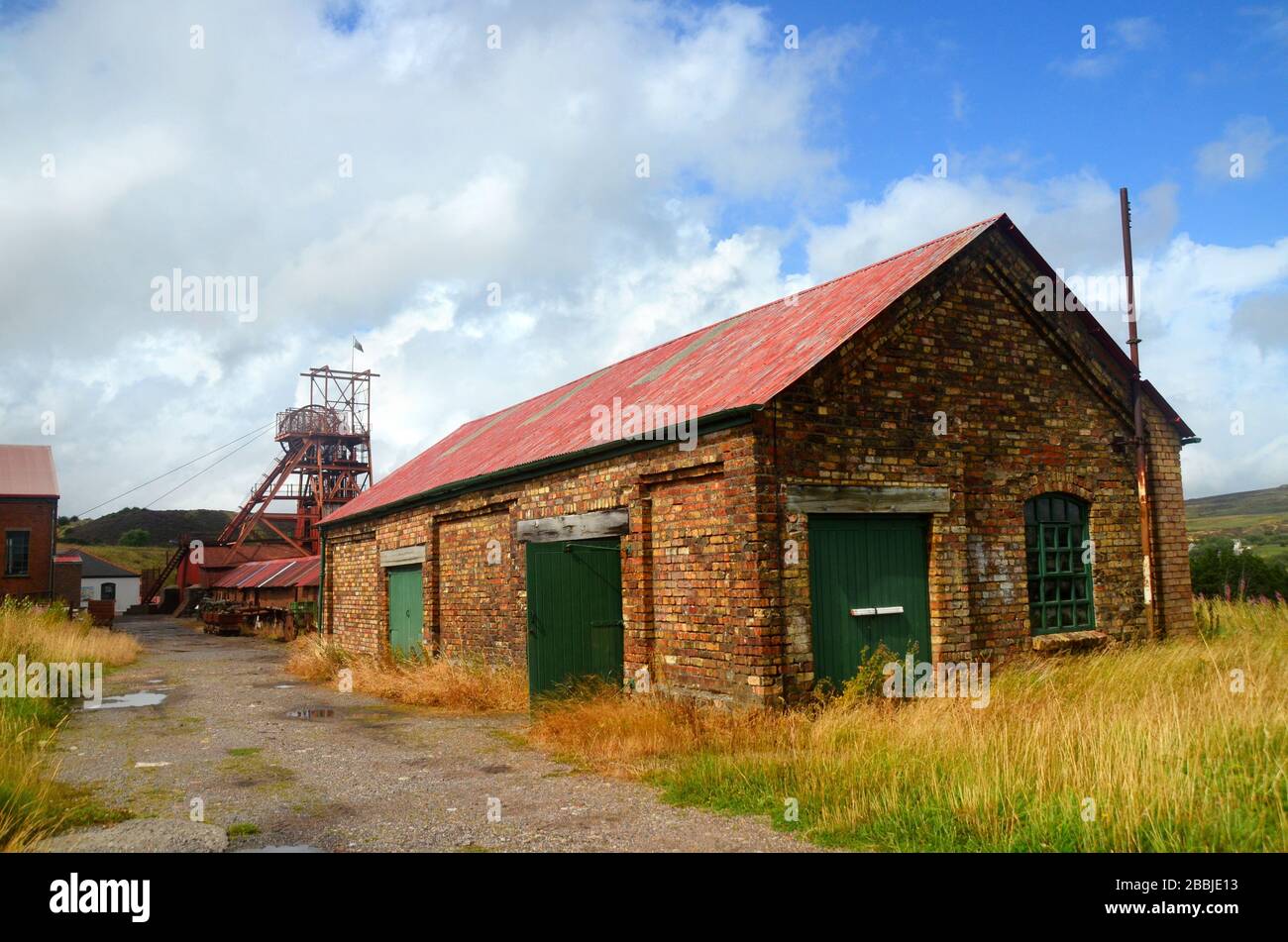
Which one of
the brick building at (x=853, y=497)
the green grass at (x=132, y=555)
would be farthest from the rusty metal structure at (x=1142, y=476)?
the green grass at (x=132, y=555)

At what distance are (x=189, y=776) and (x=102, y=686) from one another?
9007mm

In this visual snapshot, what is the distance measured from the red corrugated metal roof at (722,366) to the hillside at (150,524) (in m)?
86.5

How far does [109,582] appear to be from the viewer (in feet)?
181

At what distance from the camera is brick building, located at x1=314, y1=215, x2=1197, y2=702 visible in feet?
28.7

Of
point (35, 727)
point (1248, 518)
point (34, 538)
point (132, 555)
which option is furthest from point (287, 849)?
point (132, 555)

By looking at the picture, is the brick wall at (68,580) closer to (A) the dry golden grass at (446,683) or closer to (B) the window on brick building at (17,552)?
(B) the window on brick building at (17,552)

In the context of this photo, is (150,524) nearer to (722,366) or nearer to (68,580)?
(68,580)

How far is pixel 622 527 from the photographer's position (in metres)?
10.4

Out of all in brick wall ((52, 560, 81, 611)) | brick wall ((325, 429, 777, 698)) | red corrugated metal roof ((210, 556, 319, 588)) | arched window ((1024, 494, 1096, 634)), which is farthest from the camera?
brick wall ((52, 560, 81, 611))

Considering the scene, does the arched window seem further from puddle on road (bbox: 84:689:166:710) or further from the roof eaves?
puddle on road (bbox: 84:689:166:710)

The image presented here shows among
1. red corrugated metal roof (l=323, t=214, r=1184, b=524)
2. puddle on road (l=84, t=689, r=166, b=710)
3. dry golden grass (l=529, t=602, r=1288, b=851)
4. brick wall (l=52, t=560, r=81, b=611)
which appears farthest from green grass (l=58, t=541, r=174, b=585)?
dry golden grass (l=529, t=602, r=1288, b=851)

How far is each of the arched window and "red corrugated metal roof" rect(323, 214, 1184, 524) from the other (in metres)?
2.33
